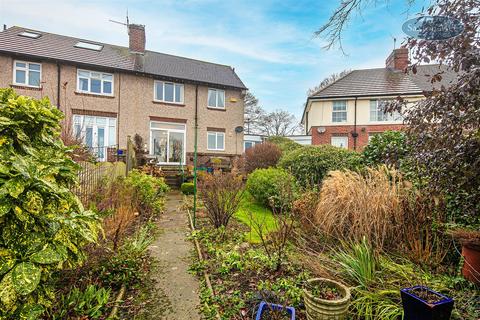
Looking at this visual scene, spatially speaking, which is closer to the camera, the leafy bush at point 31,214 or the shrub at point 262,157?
the leafy bush at point 31,214

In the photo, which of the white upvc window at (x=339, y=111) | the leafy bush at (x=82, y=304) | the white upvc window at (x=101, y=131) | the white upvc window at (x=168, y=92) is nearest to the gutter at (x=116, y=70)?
the white upvc window at (x=168, y=92)

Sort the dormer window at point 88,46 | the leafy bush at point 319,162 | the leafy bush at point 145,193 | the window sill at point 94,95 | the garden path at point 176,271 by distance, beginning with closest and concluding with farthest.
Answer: the garden path at point 176,271 → the leafy bush at point 145,193 → the leafy bush at point 319,162 → the window sill at point 94,95 → the dormer window at point 88,46

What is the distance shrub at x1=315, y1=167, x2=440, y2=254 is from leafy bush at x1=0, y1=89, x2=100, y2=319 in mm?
3328

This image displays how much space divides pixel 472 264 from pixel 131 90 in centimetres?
1539

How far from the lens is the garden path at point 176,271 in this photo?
2.92m

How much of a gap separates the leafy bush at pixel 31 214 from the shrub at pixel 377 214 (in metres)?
3.33

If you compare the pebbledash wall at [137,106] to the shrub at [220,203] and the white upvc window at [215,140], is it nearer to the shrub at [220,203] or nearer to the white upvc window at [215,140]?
the white upvc window at [215,140]

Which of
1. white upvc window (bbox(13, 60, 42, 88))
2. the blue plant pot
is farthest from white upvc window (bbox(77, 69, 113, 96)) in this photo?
the blue plant pot

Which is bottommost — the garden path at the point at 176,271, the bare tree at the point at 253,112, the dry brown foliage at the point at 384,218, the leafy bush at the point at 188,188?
the garden path at the point at 176,271

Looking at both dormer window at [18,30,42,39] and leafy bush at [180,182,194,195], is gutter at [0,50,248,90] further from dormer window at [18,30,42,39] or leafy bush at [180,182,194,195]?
leafy bush at [180,182,194,195]

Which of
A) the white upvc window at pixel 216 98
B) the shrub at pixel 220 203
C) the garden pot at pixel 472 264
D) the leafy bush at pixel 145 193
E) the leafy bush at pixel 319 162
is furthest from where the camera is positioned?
the white upvc window at pixel 216 98

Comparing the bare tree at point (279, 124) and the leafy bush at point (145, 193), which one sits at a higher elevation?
the bare tree at point (279, 124)

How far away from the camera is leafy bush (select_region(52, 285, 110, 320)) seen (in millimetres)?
2498

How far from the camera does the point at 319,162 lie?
26.3 ft
